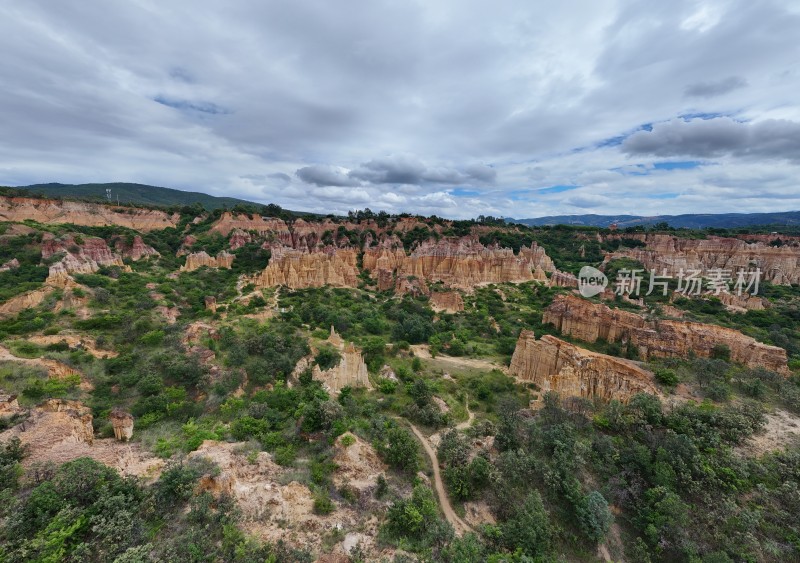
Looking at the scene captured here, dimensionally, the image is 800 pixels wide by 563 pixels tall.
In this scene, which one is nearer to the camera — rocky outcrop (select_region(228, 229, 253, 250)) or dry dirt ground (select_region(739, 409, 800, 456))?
dry dirt ground (select_region(739, 409, 800, 456))

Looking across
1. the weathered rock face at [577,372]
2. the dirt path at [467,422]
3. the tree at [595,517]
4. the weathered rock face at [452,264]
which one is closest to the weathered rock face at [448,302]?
the weathered rock face at [452,264]

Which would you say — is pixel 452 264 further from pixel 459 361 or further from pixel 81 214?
pixel 81 214

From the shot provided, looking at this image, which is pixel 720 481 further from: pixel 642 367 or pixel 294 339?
pixel 294 339

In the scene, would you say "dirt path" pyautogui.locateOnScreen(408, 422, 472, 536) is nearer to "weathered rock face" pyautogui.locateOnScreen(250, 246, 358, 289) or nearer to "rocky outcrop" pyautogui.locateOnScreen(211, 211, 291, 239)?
"weathered rock face" pyautogui.locateOnScreen(250, 246, 358, 289)

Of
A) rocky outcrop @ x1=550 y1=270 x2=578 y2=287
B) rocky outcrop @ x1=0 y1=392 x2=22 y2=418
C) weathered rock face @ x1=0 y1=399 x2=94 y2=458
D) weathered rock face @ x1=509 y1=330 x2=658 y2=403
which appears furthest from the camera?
rocky outcrop @ x1=550 y1=270 x2=578 y2=287

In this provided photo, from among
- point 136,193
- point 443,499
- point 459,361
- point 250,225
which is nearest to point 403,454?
point 443,499

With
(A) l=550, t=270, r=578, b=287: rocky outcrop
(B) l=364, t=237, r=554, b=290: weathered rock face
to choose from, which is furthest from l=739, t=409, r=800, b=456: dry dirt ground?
(A) l=550, t=270, r=578, b=287: rocky outcrop

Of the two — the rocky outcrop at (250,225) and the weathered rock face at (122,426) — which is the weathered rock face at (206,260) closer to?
the rocky outcrop at (250,225)
